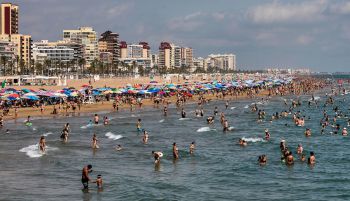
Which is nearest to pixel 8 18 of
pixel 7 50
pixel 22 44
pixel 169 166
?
pixel 22 44

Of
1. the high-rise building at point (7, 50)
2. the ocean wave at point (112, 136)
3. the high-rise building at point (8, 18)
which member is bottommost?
the ocean wave at point (112, 136)

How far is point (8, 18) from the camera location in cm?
17688

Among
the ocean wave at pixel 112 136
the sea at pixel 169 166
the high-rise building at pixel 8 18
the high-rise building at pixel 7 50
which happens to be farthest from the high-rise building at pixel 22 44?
the ocean wave at pixel 112 136

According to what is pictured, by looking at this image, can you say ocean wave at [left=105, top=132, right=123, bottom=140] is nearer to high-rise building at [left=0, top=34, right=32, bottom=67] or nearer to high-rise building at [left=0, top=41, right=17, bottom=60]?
high-rise building at [left=0, top=41, right=17, bottom=60]

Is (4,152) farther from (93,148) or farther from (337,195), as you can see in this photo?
(337,195)

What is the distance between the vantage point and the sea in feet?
73.2

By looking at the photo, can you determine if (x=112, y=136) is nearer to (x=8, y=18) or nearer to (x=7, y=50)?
(x=7, y=50)

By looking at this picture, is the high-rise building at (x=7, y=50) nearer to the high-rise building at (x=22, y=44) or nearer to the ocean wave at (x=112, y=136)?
the high-rise building at (x=22, y=44)

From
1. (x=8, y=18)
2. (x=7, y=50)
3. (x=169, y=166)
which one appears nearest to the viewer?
(x=169, y=166)

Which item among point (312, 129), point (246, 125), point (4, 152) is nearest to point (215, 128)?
point (246, 125)

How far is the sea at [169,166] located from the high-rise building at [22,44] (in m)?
123

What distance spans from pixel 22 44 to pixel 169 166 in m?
152

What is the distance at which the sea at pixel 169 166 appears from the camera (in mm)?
22312

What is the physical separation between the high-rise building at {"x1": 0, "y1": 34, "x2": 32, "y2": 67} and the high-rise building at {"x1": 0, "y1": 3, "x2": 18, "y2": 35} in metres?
9.90
